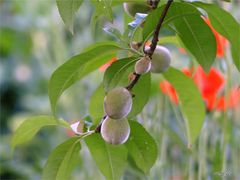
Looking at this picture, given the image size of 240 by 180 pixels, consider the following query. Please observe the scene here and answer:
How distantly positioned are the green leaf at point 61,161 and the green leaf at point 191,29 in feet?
0.40

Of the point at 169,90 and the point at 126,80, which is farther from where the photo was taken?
the point at 169,90

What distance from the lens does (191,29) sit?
1.66 feet

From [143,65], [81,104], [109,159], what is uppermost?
[143,65]

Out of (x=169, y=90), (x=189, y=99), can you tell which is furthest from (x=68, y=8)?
(x=169, y=90)

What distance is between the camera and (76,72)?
51 cm

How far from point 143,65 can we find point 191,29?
0.06 m

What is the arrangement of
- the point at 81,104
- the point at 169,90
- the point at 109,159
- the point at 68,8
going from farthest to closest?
the point at 81,104
the point at 169,90
the point at 109,159
the point at 68,8

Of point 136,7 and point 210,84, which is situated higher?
point 136,7

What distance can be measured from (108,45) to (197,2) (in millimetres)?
84

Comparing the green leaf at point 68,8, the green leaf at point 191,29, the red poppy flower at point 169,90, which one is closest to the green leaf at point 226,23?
the green leaf at point 191,29

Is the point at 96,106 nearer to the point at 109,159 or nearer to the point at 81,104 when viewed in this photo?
the point at 109,159

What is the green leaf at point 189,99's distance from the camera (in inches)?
24.7

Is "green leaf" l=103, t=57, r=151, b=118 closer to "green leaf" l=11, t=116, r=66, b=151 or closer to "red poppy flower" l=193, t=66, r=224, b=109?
"green leaf" l=11, t=116, r=66, b=151

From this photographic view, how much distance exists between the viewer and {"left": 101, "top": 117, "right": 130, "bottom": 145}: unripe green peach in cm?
47
